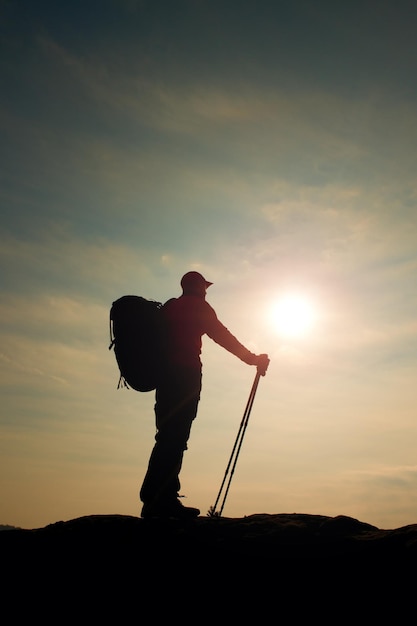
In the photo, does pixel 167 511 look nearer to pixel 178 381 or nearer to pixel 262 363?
pixel 178 381

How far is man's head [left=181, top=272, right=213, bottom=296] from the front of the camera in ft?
31.0

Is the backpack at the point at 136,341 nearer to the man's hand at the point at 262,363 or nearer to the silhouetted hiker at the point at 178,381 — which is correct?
the silhouetted hiker at the point at 178,381

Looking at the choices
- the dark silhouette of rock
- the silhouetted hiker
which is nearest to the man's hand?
the silhouetted hiker

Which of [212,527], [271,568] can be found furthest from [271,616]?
[212,527]

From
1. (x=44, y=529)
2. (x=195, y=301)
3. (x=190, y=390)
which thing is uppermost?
(x=195, y=301)

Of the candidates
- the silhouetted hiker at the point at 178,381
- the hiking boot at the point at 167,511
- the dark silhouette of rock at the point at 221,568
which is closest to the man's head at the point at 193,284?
the silhouetted hiker at the point at 178,381

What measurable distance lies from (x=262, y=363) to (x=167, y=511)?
2970 mm

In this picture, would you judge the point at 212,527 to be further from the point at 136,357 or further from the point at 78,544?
the point at 136,357

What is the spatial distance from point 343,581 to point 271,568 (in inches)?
30.3

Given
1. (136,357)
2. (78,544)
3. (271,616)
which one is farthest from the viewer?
(136,357)

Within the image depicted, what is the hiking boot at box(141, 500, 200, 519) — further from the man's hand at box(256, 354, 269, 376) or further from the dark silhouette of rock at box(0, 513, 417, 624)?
the man's hand at box(256, 354, 269, 376)

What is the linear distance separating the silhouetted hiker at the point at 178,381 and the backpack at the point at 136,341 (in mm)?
173

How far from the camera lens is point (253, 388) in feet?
31.7

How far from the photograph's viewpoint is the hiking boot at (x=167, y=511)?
8.23 metres
